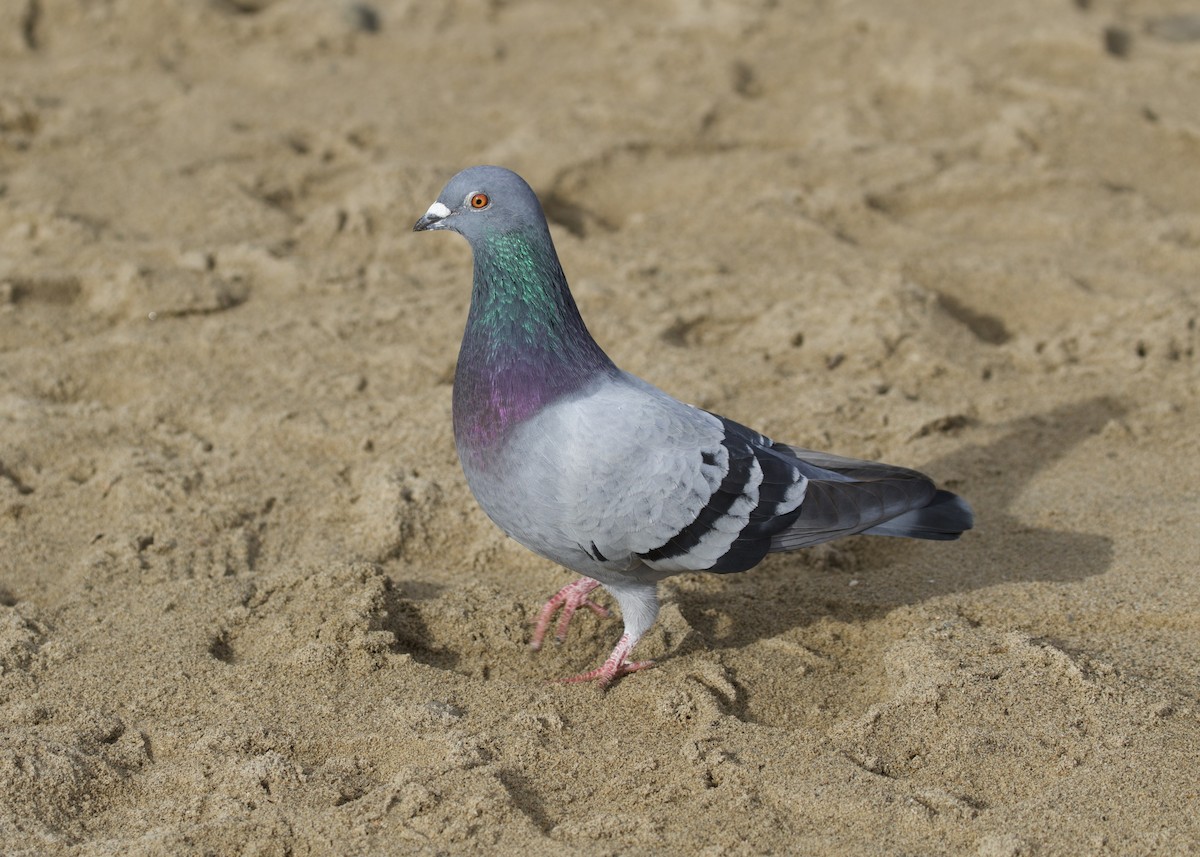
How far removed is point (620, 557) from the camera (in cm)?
340

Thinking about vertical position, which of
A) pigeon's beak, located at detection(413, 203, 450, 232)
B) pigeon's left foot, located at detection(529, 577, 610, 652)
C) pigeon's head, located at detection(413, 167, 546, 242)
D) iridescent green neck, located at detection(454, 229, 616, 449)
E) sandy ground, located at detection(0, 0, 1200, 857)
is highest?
pigeon's head, located at detection(413, 167, 546, 242)

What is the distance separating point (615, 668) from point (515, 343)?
942mm

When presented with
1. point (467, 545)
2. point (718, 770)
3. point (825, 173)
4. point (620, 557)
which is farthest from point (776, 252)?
point (718, 770)

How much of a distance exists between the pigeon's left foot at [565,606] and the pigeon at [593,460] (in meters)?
0.06

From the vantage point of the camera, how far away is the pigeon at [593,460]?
3348 millimetres

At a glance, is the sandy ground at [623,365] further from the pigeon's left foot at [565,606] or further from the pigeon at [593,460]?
the pigeon at [593,460]

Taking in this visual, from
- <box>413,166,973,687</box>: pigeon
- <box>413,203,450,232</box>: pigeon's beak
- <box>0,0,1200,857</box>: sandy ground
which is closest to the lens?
<box>0,0,1200,857</box>: sandy ground

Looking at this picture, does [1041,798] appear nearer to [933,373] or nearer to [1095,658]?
[1095,658]

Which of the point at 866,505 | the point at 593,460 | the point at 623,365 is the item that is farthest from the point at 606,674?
the point at 623,365

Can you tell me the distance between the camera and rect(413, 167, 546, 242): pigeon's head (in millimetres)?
3512

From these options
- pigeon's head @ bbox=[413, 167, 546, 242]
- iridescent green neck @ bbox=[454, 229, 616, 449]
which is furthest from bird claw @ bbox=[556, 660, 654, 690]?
pigeon's head @ bbox=[413, 167, 546, 242]

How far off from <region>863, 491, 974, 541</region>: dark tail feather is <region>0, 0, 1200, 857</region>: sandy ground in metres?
0.24

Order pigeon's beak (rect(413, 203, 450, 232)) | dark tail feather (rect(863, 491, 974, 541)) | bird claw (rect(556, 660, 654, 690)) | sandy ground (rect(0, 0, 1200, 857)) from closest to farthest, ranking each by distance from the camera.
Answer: sandy ground (rect(0, 0, 1200, 857)), bird claw (rect(556, 660, 654, 690)), pigeon's beak (rect(413, 203, 450, 232)), dark tail feather (rect(863, 491, 974, 541))

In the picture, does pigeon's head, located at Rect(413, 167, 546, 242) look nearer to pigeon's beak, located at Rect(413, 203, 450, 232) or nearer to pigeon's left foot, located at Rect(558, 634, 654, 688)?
pigeon's beak, located at Rect(413, 203, 450, 232)
